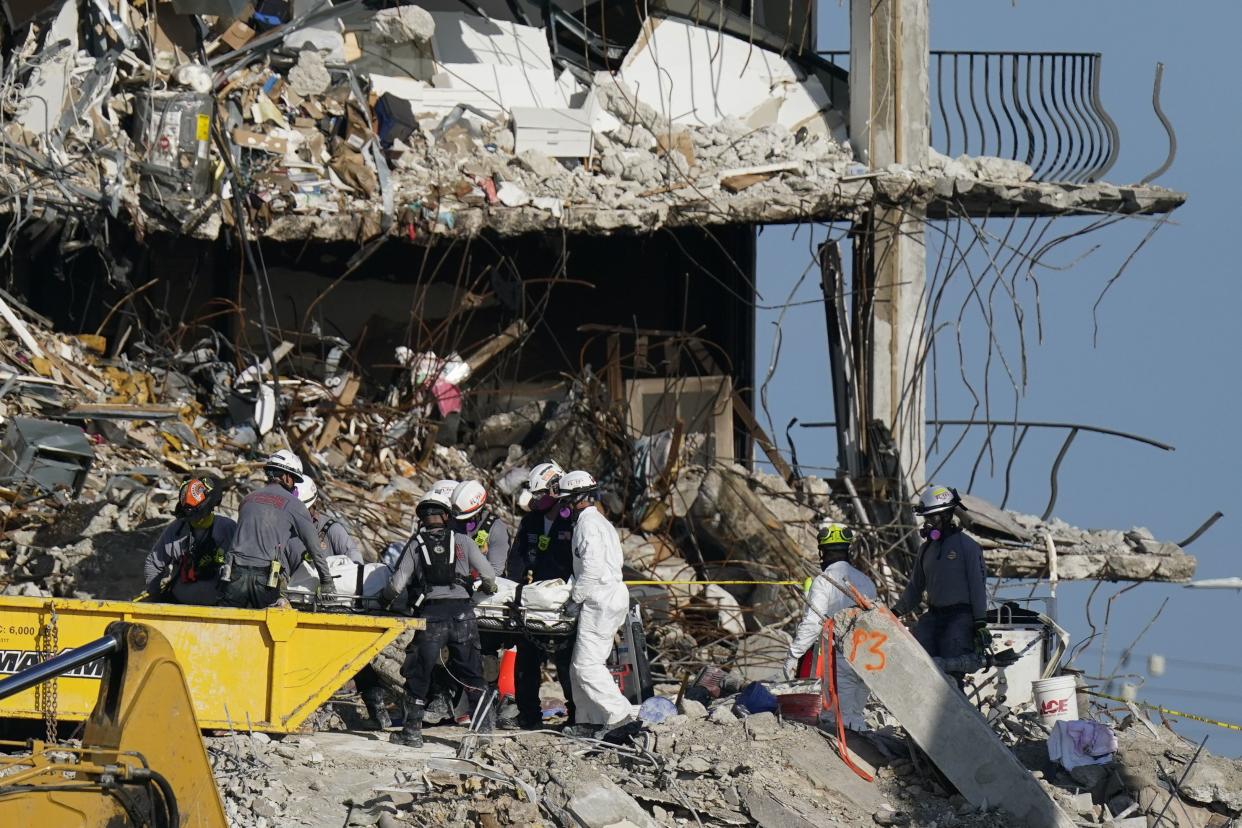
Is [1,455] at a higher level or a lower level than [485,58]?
lower

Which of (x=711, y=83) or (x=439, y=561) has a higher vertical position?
(x=711, y=83)

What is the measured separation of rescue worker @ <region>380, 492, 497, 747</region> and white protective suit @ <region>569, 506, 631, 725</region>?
561mm

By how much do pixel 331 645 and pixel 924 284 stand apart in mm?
8828

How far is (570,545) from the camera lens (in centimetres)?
1129

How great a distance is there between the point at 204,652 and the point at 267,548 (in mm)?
979

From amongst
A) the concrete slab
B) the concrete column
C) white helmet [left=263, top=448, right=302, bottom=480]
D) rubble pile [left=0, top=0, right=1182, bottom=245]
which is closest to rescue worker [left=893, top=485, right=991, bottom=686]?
the concrete slab

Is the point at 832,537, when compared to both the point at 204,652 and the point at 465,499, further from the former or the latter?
A: the point at 204,652

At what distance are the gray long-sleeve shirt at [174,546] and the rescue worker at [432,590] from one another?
48.7 inches

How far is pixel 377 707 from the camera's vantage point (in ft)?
37.5

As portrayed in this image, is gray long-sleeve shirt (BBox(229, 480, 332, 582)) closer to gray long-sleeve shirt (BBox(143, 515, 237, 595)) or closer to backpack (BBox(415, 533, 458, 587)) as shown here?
gray long-sleeve shirt (BBox(143, 515, 237, 595))

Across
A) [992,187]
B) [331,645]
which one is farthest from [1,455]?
[992,187]

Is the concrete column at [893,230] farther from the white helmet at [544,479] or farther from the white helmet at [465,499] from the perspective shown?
the white helmet at [465,499]

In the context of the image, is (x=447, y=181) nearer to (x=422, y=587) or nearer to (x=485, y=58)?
(x=485, y=58)

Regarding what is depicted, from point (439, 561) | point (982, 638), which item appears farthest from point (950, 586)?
point (439, 561)
